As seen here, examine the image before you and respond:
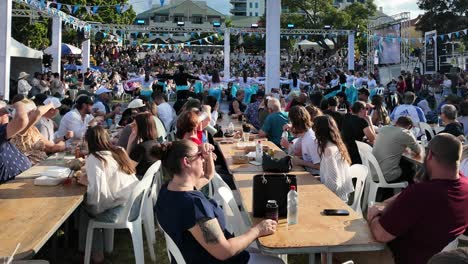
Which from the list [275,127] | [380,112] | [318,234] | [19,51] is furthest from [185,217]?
[19,51]

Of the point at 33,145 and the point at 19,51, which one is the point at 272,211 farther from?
the point at 19,51

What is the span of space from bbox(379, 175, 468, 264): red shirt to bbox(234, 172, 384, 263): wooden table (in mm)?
149

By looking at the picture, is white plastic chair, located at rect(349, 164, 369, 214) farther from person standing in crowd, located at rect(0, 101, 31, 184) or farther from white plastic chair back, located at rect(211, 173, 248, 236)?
person standing in crowd, located at rect(0, 101, 31, 184)

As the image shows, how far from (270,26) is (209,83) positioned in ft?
22.7

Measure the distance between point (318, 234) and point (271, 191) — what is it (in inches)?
15.6

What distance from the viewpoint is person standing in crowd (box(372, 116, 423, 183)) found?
215 inches

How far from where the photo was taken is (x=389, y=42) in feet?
85.4

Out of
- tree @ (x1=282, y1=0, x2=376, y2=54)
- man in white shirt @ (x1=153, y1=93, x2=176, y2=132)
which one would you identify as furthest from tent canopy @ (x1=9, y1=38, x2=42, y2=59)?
tree @ (x1=282, y1=0, x2=376, y2=54)

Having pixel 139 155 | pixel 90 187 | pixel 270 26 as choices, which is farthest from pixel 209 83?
pixel 90 187

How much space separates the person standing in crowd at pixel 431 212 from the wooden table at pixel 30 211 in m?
1.87

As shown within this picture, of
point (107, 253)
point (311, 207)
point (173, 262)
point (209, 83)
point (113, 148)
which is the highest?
point (209, 83)

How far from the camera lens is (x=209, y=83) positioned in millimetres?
19984

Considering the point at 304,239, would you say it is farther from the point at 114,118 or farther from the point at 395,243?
the point at 114,118

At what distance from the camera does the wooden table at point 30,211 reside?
2.67 metres
